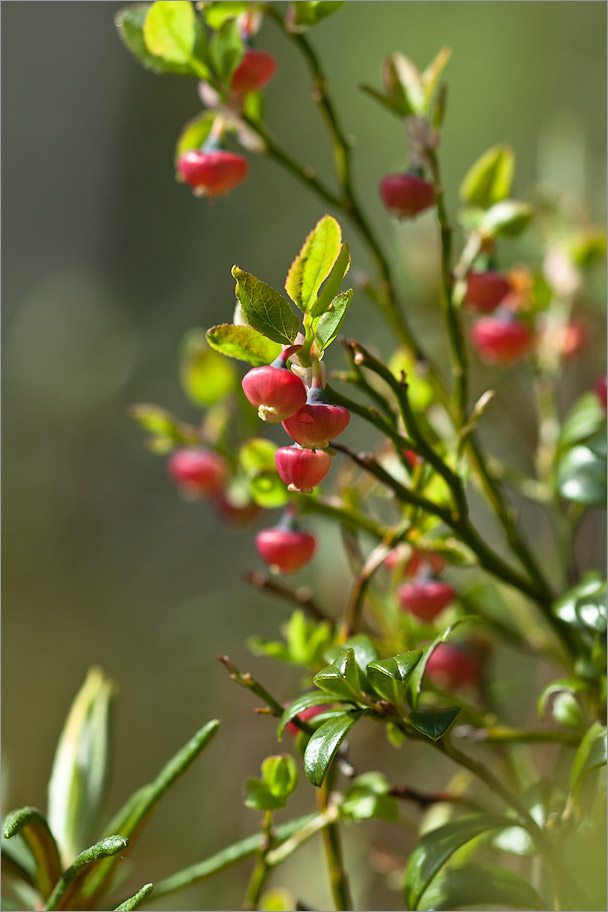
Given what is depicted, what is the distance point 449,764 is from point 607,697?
0.73 m

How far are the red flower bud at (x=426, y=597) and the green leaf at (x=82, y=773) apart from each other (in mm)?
169

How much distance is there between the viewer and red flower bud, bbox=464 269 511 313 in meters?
0.53

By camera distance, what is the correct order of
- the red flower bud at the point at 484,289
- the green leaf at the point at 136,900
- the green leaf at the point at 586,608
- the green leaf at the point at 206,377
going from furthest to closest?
the green leaf at the point at 206,377 → the red flower bud at the point at 484,289 → the green leaf at the point at 586,608 → the green leaf at the point at 136,900

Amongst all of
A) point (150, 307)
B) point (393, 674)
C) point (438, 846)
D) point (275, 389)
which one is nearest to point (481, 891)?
point (438, 846)

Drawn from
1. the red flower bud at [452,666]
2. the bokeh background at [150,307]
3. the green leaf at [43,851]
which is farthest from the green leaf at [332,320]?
the bokeh background at [150,307]

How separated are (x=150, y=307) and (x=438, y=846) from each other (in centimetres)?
166

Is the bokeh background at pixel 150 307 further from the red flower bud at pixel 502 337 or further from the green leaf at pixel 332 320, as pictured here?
the green leaf at pixel 332 320

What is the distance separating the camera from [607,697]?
15.7 inches

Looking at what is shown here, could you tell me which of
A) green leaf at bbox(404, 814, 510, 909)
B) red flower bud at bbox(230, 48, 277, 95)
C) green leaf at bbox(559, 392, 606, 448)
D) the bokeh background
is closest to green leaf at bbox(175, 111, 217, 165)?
red flower bud at bbox(230, 48, 277, 95)

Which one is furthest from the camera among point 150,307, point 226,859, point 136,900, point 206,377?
point 150,307

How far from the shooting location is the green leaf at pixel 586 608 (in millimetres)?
417

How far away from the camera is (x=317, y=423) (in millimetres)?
329

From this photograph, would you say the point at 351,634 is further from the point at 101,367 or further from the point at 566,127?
the point at 101,367

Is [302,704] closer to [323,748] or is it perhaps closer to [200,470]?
[323,748]
